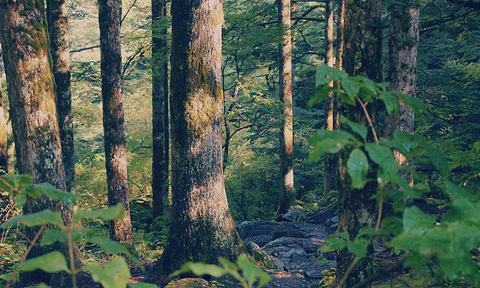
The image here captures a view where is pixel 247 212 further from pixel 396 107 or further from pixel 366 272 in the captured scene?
pixel 396 107

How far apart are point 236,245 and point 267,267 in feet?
3.65

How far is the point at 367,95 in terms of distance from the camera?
52.0 inches

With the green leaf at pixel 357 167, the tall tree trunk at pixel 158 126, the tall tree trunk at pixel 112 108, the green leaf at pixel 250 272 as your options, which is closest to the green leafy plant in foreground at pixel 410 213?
the green leaf at pixel 357 167

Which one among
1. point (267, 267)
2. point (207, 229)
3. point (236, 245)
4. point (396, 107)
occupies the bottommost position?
point (267, 267)

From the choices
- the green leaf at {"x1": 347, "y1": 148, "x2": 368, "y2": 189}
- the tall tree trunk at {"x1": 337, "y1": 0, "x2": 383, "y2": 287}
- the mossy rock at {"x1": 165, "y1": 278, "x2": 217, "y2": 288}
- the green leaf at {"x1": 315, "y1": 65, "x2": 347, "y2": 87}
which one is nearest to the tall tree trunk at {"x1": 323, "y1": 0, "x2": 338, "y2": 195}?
the mossy rock at {"x1": 165, "y1": 278, "x2": 217, "y2": 288}

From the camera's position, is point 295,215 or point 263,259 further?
point 295,215

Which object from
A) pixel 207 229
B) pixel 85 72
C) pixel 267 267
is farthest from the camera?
pixel 85 72

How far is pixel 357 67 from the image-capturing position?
3.13 metres

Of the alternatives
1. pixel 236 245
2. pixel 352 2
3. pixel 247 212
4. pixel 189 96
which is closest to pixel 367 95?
pixel 352 2

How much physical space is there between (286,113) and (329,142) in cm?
1139

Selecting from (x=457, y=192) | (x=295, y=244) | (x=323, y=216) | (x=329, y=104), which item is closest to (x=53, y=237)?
(x=457, y=192)

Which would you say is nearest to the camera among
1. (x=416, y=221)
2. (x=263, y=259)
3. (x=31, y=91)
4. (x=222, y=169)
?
(x=416, y=221)

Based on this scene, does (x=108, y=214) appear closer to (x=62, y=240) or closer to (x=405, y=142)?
(x=62, y=240)

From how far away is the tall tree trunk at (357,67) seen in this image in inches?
117
